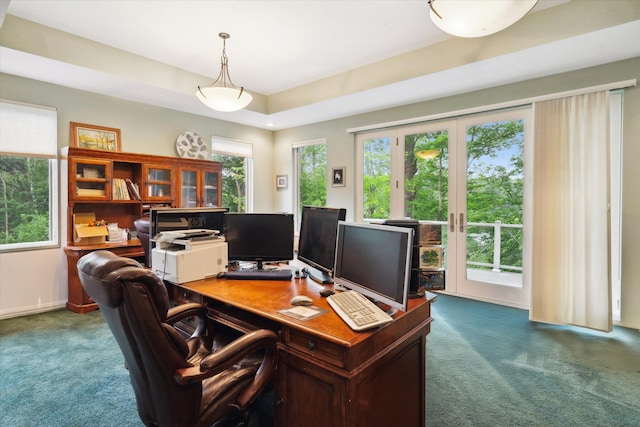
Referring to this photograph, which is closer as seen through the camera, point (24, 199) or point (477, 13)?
point (477, 13)

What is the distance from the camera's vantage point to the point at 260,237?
2357 millimetres

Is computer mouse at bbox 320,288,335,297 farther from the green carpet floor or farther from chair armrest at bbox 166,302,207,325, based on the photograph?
the green carpet floor

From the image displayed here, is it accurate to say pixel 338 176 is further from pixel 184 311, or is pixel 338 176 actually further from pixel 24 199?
pixel 24 199

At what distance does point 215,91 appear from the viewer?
3152 mm

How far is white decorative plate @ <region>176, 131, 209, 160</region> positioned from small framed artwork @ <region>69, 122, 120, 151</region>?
850mm

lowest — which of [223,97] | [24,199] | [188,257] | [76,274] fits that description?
[76,274]

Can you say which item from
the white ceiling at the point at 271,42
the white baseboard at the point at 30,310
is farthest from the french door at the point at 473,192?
the white baseboard at the point at 30,310

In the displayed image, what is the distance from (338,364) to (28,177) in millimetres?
4290

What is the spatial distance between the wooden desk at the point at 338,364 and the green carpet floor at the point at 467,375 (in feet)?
1.82

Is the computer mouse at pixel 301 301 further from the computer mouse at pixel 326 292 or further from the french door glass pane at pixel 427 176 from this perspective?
the french door glass pane at pixel 427 176

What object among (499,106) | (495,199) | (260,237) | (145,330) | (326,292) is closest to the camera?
(145,330)

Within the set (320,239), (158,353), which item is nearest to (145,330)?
(158,353)

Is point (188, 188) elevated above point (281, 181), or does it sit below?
below

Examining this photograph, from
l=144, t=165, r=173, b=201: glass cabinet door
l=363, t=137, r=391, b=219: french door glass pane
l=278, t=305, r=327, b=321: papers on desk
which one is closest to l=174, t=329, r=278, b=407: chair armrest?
l=278, t=305, r=327, b=321: papers on desk
